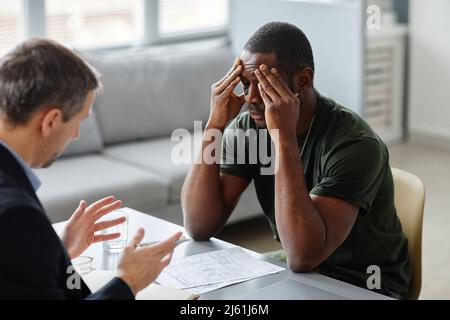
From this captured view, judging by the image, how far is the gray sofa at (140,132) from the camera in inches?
129

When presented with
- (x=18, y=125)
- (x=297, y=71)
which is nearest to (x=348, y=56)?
(x=297, y=71)

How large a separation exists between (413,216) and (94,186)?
Answer: 1.55 meters

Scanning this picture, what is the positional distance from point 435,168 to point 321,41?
148 cm

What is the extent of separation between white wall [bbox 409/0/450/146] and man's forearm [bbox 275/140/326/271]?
352 centimetres

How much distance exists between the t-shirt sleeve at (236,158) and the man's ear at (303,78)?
0.25m

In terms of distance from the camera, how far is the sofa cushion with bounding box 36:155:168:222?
3094mm

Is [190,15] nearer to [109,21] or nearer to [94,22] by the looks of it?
[109,21]

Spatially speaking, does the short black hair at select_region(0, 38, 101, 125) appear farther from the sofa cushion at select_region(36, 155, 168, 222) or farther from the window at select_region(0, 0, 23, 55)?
the window at select_region(0, 0, 23, 55)

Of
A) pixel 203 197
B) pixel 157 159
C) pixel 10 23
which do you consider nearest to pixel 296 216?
pixel 203 197

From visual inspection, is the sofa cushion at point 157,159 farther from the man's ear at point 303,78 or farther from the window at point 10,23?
the man's ear at point 303,78

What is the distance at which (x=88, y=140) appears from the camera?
3711mm

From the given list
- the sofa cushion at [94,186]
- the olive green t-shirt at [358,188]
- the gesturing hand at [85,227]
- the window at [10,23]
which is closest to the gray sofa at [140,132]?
the sofa cushion at [94,186]

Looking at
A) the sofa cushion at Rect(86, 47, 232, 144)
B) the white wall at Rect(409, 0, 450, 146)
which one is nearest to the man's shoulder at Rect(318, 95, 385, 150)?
the sofa cushion at Rect(86, 47, 232, 144)
